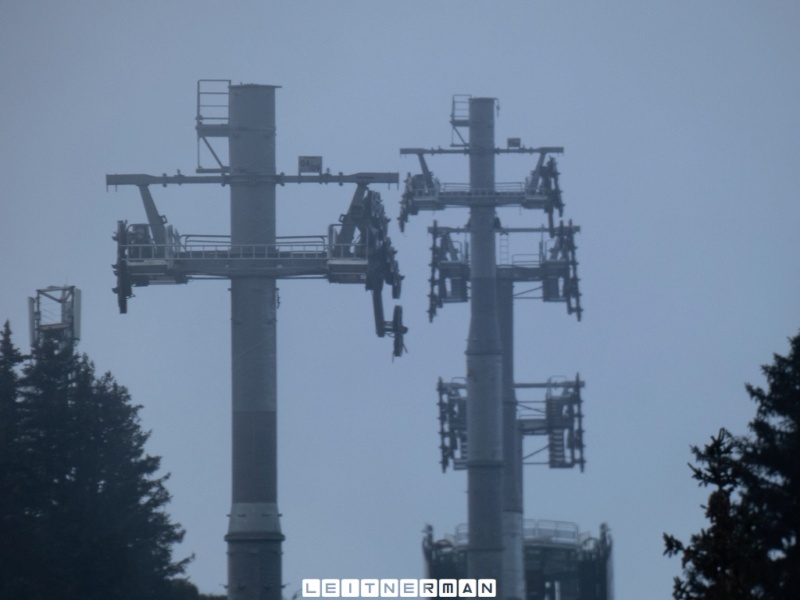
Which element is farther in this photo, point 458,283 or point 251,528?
A: point 458,283

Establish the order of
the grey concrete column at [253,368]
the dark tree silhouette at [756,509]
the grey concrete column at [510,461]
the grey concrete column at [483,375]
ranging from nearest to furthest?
the dark tree silhouette at [756,509] → the grey concrete column at [253,368] → the grey concrete column at [483,375] → the grey concrete column at [510,461]

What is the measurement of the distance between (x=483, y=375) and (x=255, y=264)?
23.4 metres

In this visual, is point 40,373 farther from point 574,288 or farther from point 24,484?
point 574,288

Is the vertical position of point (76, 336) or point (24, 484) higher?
point (76, 336)

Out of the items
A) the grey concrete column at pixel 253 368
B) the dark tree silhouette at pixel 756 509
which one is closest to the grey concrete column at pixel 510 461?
the grey concrete column at pixel 253 368

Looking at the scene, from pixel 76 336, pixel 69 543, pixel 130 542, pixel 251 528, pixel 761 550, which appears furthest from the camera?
pixel 76 336

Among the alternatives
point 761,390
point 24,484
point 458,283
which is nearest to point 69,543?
point 24,484

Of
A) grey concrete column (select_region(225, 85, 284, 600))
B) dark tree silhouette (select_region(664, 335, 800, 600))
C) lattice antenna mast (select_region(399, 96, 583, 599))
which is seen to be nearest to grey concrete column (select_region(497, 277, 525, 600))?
lattice antenna mast (select_region(399, 96, 583, 599))

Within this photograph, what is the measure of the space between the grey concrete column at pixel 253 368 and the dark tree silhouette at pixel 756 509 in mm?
28322

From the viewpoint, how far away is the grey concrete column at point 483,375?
9275cm

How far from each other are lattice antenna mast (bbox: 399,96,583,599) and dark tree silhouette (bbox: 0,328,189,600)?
1332 centimetres

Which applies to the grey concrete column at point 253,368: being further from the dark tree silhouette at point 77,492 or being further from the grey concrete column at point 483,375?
the grey concrete column at point 483,375

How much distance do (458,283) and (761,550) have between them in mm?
60861

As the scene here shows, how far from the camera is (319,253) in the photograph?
75375 mm
